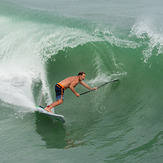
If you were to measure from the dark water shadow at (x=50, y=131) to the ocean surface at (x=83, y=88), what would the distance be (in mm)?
21

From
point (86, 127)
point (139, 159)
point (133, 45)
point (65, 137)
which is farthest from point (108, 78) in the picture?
point (139, 159)

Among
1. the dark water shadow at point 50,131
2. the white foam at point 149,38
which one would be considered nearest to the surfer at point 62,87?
the dark water shadow at point 50,131

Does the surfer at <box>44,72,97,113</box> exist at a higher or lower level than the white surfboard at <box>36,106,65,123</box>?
higher

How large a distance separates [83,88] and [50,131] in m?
2.47

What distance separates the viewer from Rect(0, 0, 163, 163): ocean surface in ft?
15.1

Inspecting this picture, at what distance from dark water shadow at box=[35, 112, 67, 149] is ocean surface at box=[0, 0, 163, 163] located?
0.02 metres

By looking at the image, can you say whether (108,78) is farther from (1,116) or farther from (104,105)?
(1,116)

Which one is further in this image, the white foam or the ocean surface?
the white foam

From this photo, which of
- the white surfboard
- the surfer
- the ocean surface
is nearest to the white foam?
the ocean surface

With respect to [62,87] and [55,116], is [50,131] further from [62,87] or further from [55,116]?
[62,87]

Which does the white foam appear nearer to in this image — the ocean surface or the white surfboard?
the ocean surface

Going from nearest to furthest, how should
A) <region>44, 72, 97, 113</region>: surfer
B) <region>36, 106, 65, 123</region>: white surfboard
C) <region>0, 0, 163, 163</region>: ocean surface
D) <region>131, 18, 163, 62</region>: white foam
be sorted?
<region>0, 0, 163, 163</region>: ocean surface → <region>36, 106, 65, 123</region>: white surfboard → <region>44, 72, 97, 113</region>: surfer → <region>131, 18, 163, 62</region>: white foam

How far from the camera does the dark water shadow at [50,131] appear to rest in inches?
192

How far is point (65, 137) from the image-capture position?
5.15 metres
